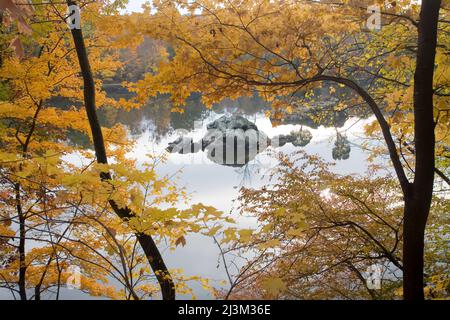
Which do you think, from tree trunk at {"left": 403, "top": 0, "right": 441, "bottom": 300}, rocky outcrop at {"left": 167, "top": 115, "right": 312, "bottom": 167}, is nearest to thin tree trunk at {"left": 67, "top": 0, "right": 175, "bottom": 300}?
tree trunk at {"left": 403, "top": 0, "right": 441, "bottom": 300}

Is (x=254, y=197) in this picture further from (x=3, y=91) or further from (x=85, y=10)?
(x=3, y=91)

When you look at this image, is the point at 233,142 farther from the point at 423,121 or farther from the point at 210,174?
the point at 423,121

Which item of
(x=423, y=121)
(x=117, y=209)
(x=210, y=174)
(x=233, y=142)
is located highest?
(x=233, y=142)

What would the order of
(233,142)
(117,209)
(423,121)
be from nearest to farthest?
(423,121) → (117,209) → (233,142)

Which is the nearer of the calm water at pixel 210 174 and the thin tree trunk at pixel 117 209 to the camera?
the thin tree trunk at pixel 117 209

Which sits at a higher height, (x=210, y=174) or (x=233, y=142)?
(x=233, y=142)

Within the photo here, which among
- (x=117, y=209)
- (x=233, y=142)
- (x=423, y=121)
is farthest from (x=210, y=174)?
(x=423, y=121)

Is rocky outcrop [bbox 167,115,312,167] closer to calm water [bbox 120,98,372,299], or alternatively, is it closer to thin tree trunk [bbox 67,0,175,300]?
calm water [bbox 120,98,372,299]

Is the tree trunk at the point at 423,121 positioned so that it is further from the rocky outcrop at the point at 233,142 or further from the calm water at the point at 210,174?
the rocky outcrop at the point at 233,142

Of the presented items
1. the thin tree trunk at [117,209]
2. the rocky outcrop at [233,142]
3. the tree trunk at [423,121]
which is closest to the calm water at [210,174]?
the rocky outcrop at [233,142]

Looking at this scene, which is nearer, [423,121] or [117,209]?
[423,121]

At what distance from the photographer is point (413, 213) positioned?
2.28 metres
